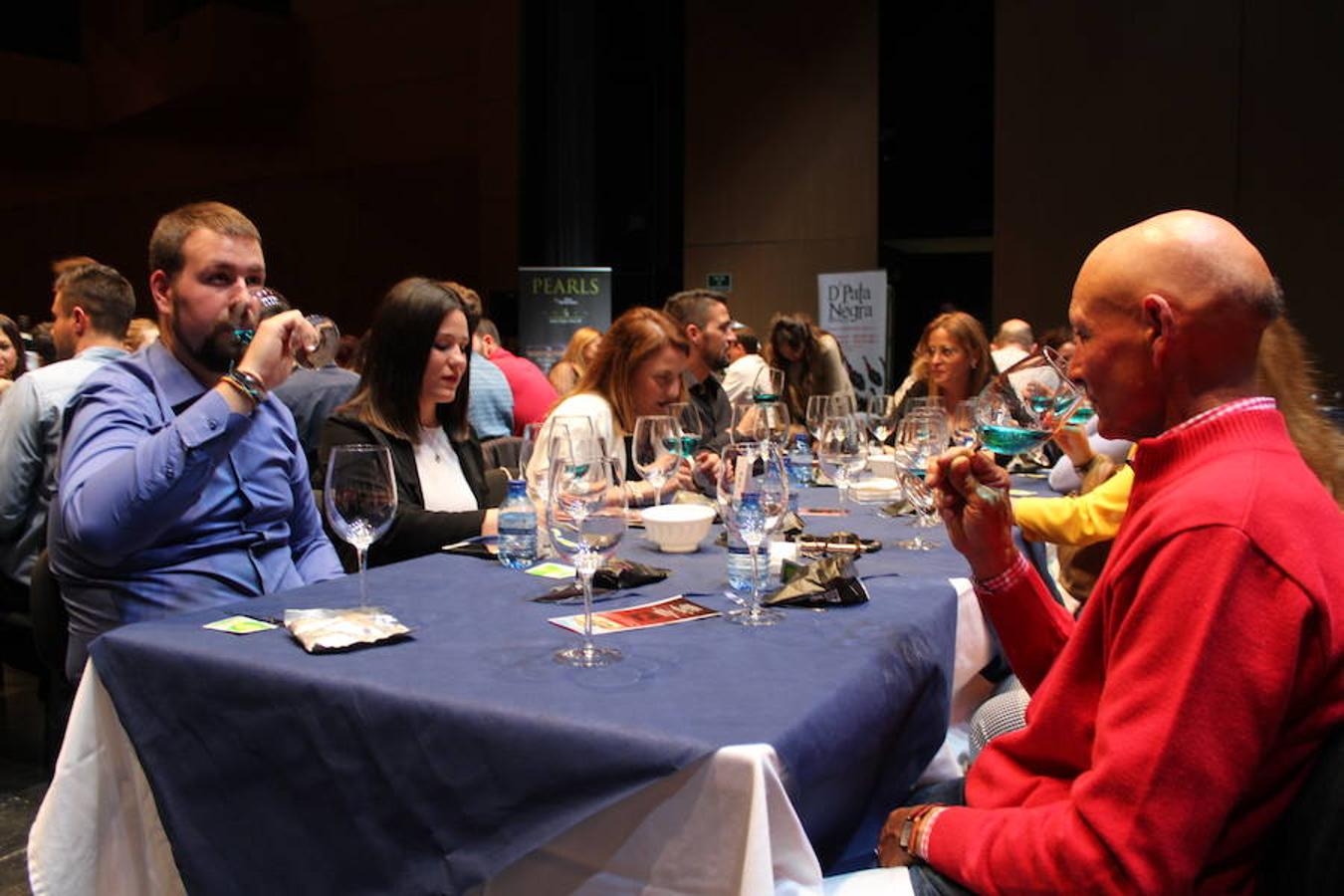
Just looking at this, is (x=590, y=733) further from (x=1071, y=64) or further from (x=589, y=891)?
(x=1071, y=64)

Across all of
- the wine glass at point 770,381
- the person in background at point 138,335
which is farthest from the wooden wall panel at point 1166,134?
the person in background at point 138,335

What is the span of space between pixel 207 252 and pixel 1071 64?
8.14m

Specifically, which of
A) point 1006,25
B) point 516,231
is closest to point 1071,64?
point 1006,25

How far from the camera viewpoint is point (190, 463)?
188 cm

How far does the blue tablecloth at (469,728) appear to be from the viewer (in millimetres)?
1183

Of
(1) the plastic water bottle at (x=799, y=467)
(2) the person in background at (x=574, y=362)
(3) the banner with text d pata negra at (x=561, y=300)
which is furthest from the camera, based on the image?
(3) the banner with text d pata negra at (x=561, y=300)

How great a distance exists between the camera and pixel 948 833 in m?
1.21

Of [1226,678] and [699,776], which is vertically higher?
[1226,678]

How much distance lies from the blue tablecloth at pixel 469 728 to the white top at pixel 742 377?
15.7ft

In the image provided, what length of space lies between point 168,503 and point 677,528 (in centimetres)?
94

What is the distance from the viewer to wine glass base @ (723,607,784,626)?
161 cm

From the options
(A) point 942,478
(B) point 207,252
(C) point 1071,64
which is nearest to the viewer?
(A) point 942,478

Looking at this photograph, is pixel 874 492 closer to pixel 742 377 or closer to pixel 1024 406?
pixel 1024 406

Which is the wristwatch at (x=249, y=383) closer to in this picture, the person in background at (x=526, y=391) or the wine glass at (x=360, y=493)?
the wine glass at (x=360, y=493)
